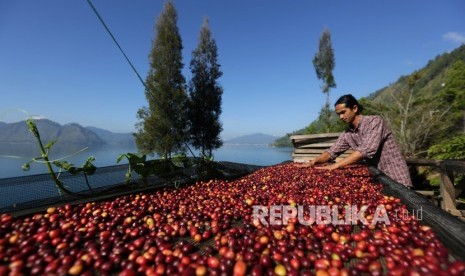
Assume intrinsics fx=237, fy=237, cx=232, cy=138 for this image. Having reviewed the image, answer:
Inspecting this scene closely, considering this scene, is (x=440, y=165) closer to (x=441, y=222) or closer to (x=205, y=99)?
(x=441, y=222)

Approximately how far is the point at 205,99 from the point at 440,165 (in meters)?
20.5

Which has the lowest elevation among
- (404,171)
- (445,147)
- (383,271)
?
(383,271)

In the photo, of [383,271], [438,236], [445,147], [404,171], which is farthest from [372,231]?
[445,147]

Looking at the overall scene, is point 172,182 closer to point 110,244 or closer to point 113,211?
point 113,211

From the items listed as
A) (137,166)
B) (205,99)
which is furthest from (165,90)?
(137,166)

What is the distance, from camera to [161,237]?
199cm

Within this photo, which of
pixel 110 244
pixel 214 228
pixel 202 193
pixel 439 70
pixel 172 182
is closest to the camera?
pixel 110 244

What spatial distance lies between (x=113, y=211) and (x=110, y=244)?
2.94 ft

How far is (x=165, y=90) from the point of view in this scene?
2147 centimetres

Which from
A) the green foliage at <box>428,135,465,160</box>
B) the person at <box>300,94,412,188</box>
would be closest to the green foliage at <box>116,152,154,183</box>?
the person at <box>300,94,412,188</box>

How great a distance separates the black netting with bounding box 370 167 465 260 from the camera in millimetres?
1395

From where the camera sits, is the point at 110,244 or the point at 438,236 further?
the point at 110,244

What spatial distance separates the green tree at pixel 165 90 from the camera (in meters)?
20.2

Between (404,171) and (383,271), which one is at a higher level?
(404,171)
